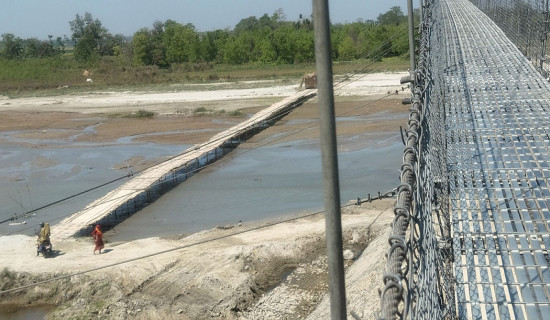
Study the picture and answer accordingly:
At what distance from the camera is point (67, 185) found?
65.1 feet

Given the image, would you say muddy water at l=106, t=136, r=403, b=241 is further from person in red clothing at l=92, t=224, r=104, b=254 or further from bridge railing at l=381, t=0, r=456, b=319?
bridge railing at l=381, t=0, r=456, b=319

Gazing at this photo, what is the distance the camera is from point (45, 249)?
A: 41.1ft

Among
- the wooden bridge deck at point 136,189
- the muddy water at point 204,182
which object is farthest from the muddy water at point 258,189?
the wooden bridge deck at point 136,189

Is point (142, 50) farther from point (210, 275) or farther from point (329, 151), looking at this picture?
point (329, 151)

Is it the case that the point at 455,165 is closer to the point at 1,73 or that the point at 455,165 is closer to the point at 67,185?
the point at 67,185

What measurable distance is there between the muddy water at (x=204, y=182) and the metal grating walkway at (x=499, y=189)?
5430mm

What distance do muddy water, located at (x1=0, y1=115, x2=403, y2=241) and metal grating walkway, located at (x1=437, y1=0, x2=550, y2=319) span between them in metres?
5.43

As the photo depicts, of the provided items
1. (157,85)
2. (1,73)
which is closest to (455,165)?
(157,85)

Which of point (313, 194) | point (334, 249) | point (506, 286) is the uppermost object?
point (334, 249)

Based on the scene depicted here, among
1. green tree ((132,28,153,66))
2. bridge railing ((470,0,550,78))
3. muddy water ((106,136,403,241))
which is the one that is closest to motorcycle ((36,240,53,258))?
muddy water ((106,136,403,241))

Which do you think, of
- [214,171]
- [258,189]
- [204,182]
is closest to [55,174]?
[214,171]

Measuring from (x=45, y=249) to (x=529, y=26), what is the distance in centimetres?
996

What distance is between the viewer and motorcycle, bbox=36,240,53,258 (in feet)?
40.8

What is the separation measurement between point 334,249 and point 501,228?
3.16 metres
